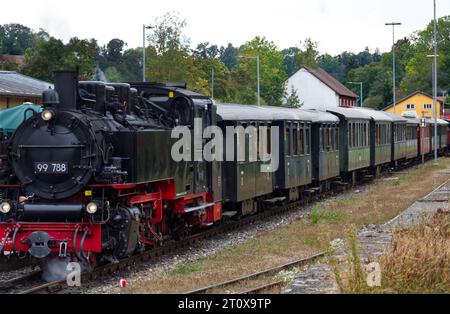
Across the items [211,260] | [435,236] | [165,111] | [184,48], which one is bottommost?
[211,260]

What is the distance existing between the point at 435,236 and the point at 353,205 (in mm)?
12114

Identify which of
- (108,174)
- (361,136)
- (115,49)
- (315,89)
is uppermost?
(115,49)

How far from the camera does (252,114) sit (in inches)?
763

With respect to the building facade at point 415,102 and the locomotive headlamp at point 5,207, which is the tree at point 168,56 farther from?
the building facade at point 415,102

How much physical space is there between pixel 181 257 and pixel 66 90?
4.32 meters

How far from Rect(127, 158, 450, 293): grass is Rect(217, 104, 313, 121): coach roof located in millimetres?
2904

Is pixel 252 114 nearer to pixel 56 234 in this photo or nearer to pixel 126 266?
pixel 126 266

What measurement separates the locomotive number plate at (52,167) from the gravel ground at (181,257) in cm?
190

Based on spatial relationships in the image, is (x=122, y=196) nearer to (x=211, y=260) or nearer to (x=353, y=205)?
(x=211, y=260)

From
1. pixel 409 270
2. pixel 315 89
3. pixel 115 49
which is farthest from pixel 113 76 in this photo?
pixel 315 89

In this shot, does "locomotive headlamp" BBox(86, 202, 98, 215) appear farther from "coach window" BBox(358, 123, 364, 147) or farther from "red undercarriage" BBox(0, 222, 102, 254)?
"coach window" BBox(358, 123, 364, 147)

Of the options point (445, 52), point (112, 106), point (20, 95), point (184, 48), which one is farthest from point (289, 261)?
point (445, 52)

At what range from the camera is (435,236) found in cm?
1106

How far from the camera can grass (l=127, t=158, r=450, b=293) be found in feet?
39.9
